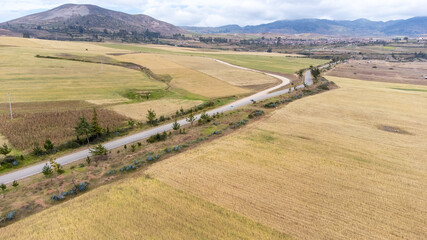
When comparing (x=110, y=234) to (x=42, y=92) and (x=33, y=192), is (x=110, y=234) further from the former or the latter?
(x=42, y=92)

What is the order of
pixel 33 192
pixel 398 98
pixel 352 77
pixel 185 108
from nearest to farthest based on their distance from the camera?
pixel 33 192
pixel 185 108
pixel 398 98
pixel 352 77

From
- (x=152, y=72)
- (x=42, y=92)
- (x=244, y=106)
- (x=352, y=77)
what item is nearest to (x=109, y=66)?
(x=152, y=72)

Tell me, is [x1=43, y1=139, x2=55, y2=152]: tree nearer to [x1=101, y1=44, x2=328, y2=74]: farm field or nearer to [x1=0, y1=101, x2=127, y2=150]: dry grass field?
[x1=0, y1=101, x2=127, y2=150]: dry grass field

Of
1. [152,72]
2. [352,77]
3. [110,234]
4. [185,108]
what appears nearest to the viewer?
[110,234]

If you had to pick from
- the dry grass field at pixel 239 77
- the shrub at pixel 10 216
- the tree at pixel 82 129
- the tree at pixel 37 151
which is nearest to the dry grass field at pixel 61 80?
the tree at pixel 82 129

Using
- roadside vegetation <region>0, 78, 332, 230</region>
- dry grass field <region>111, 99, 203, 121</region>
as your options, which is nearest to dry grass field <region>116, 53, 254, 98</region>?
dry grass field <region>111, 99, 203, 121</region>

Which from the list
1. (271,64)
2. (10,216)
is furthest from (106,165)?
(271,64)

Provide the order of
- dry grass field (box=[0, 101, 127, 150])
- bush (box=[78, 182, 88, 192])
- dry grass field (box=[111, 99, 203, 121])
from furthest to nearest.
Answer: dry grass field (box=[111, 99, 203, 121])
dry grass field (box=[0, 101, 127, 150])
bush (box=[78, 182, 88, 192])
